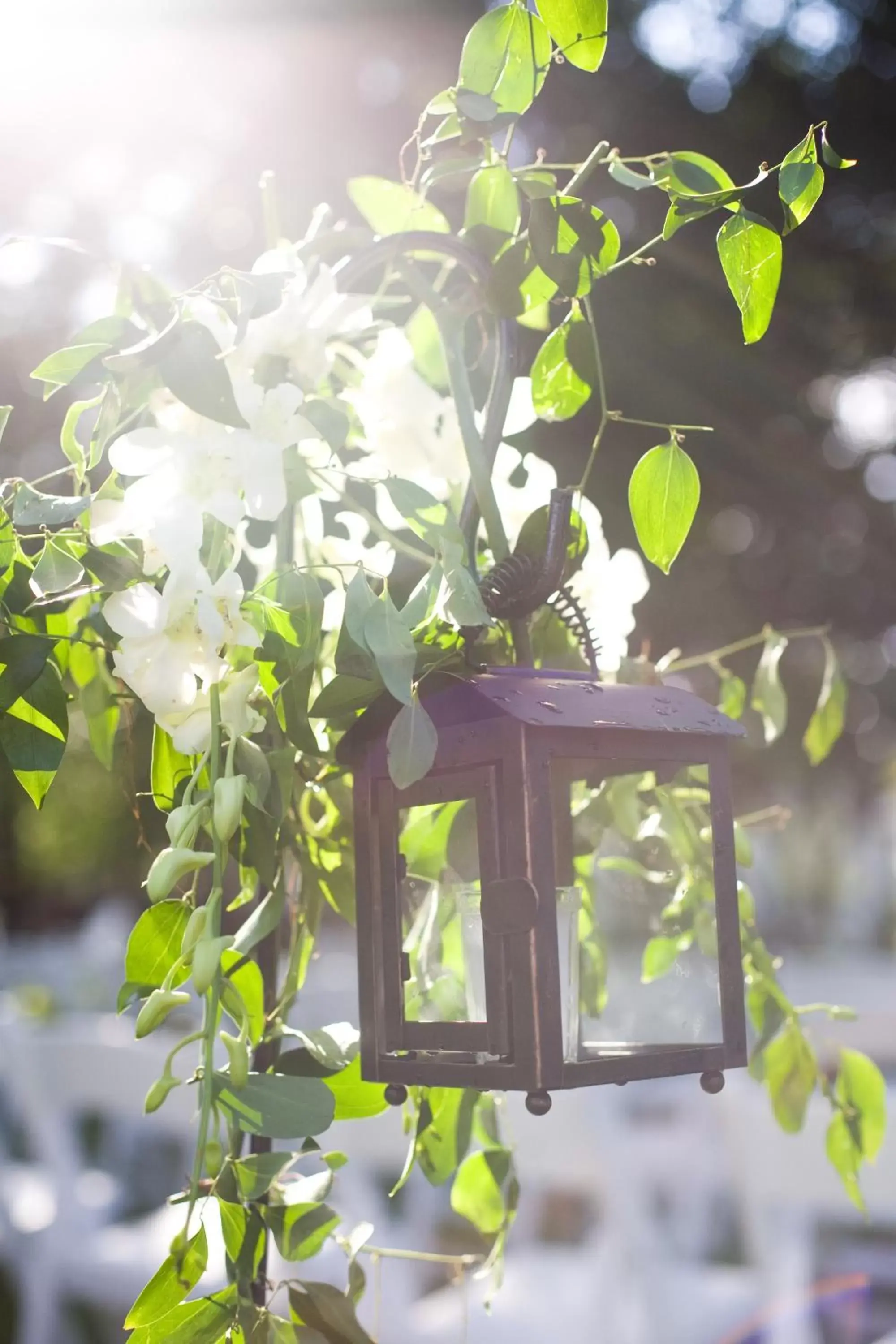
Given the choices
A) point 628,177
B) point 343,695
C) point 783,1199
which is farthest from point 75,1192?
point 628,177

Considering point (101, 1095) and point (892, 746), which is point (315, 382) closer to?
point (101, 1095)

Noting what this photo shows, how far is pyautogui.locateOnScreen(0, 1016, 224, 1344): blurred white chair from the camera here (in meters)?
2.76

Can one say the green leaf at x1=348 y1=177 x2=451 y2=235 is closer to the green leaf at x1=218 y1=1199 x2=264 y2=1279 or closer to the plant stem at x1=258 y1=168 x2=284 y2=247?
the plant stem at x1=258 y1=168 x2=284 y2=247

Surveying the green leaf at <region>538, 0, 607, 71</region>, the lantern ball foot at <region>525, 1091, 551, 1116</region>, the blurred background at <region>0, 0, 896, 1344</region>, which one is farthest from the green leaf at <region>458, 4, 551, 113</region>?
the blurred background at <region>0, 0, 896, 1344</region>

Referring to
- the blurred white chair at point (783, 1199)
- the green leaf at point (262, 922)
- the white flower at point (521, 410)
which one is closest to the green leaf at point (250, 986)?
the green leaf at point (262, 922)

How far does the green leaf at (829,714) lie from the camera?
2.95 ft

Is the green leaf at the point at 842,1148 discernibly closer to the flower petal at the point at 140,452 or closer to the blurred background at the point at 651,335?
the flower petal at the point at 140,452

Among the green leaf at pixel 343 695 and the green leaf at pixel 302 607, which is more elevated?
the green leaf at pixel 302 607

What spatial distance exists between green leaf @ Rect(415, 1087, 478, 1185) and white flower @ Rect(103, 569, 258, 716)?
0.32m

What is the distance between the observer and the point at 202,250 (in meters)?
3.40

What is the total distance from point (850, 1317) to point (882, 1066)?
1912mm

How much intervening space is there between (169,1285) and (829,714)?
1.79ft

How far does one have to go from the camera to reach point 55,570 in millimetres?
598

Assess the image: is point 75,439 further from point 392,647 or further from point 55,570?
point 392,647
